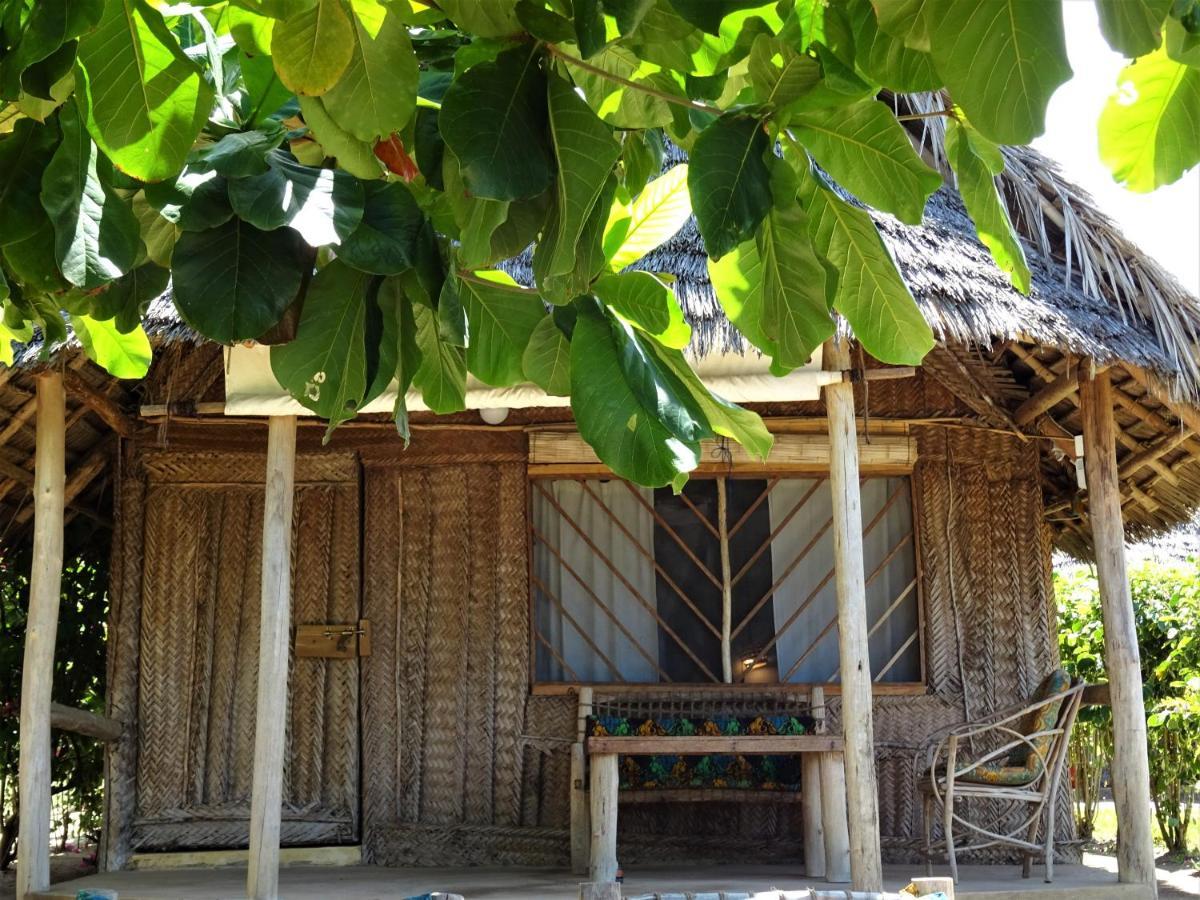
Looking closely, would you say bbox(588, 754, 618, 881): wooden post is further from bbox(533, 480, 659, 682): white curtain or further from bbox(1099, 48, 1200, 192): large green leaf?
bbox(1099, 48, 1200, 192): large green leaf

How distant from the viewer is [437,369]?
59.3 inches

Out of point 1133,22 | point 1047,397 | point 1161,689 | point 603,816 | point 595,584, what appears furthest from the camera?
point 1161,689

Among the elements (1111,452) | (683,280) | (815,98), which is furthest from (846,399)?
(815,98)

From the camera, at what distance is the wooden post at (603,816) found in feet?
15.7

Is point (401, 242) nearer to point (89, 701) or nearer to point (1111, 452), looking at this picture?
point (1111, 452)

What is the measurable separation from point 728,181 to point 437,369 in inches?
20.3

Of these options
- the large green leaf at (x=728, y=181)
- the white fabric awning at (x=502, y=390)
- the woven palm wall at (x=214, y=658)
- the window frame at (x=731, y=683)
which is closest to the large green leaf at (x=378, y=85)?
the large green leaf at (x=728, y=181)

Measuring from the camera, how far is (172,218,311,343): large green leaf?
1115mm

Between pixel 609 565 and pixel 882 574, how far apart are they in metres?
1.21

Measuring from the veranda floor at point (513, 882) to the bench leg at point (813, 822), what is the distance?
0.25 ft

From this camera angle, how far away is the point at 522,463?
594 centimetres

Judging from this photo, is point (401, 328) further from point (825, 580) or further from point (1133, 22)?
point (825, 580)

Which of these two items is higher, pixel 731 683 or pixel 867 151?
pixel 867 151

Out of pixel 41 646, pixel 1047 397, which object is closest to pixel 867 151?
pixel 41 646
